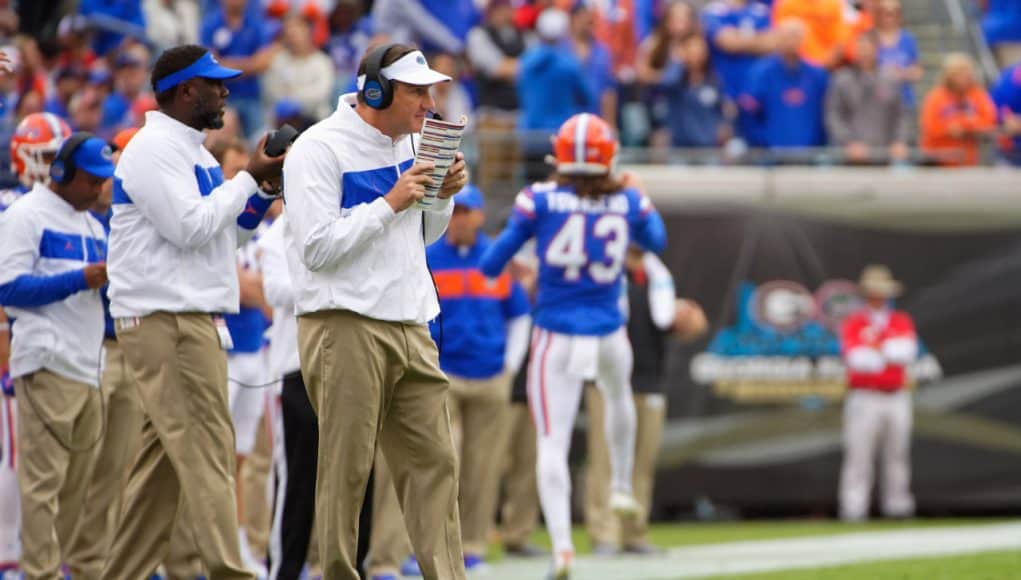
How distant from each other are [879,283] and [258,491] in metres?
6.20

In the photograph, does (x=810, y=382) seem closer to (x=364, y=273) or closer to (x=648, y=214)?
(x=648, y=214)

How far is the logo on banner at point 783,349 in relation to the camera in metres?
14.6

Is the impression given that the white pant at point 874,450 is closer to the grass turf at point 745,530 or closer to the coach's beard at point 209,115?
the grass turf at point 745,530

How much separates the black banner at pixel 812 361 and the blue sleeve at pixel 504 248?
16.1ft

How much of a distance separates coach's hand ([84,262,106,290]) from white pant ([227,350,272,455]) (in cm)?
178

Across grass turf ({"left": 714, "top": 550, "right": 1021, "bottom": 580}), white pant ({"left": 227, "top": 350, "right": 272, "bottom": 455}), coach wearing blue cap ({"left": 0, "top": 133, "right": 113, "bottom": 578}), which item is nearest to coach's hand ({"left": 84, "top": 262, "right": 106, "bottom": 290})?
coach wearing blue cap ({"left": 0, "top": 133, "right": 113, "bottom": 578})

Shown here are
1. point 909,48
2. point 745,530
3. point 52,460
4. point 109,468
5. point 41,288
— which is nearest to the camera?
point 41,288

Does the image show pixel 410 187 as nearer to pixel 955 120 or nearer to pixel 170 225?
pixel 170 225

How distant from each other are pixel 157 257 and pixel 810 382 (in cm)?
867

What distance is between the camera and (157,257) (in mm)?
6957

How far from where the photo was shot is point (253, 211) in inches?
284

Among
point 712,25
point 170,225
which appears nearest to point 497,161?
point 712,25

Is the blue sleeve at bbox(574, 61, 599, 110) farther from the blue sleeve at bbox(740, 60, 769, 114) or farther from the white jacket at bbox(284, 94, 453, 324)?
the white jacket at bbox(284, 94, 453, 324)

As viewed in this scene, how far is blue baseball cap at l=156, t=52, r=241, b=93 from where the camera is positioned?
7.08 meters
